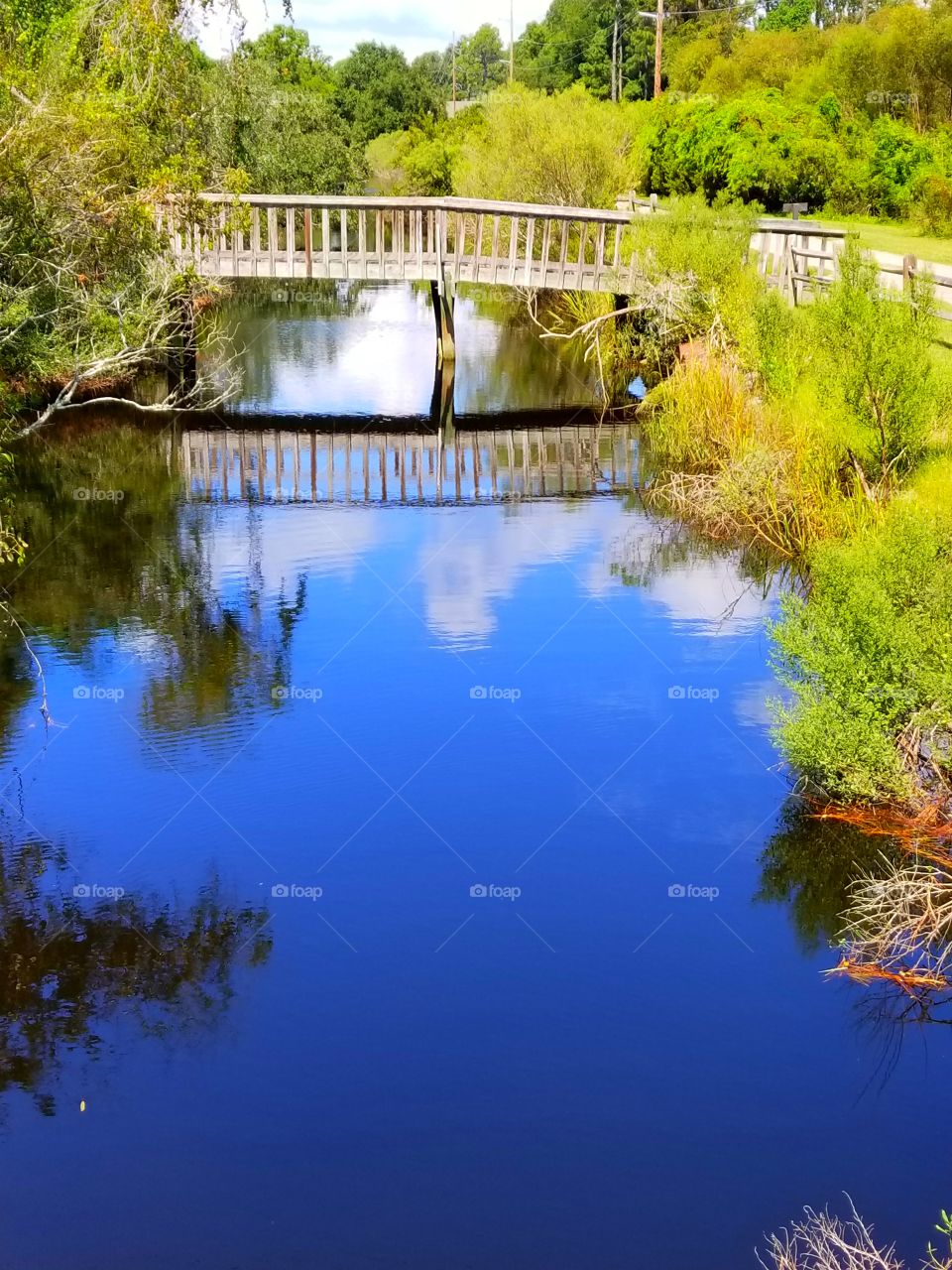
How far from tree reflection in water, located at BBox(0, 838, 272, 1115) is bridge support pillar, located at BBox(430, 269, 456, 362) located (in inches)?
790

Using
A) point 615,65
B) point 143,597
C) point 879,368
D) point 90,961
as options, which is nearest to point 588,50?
point 615,65

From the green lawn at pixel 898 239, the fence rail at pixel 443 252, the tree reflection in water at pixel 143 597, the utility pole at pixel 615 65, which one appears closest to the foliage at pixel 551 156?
the green lawn at pixel 898 239

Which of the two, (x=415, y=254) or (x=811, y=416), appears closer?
(x=811, y=416)

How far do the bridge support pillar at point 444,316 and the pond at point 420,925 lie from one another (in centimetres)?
1166

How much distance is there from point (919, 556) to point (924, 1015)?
3717mm

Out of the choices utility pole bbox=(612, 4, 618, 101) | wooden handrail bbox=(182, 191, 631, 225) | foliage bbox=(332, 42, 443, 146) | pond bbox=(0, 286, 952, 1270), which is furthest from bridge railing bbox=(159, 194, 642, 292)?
utility pole bbox=(612, 4, 618, 101)

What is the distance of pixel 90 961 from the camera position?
31.8 feet

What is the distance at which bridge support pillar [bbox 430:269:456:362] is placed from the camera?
1157 inches

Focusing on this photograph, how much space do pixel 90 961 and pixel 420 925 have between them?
2071 mm

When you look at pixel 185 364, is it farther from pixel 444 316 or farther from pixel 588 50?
pixel 588 50

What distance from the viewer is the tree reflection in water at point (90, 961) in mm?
8914

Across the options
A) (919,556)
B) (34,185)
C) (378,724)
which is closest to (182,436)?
(34,185)

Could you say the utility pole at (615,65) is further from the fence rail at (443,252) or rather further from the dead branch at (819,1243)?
the dead branch at (819,1243)

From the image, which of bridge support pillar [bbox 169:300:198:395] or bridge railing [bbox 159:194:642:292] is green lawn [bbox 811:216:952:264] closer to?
bridge railing [bbox 159:194:642:292]
